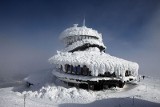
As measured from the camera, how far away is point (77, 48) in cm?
3603

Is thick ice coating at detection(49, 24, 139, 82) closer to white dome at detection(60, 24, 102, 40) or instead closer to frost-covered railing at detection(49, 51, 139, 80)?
frost-covered railing at detection(49, 51, 139, 80)

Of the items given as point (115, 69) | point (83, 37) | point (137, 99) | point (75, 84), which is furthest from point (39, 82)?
point (137, 99)

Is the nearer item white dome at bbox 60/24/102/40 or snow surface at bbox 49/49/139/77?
snow surface at bbox 49/49/139/77

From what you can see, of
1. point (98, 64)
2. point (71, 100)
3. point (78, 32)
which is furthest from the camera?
point (78, 32)

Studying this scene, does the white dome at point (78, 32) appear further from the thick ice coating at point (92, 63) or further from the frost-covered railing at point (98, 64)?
the frost-covered railing at point (98, 64)

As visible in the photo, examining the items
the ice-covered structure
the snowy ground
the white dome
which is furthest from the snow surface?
the white dome

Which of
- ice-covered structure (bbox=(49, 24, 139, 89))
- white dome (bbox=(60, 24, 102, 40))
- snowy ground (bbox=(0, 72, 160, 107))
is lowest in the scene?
snowy ground (bbox=(0, 72, 160, 107))

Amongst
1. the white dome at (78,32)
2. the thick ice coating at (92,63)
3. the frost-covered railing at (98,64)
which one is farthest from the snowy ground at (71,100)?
the white dome at (78,32)

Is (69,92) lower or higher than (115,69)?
lower

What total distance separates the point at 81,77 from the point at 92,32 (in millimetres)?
14705

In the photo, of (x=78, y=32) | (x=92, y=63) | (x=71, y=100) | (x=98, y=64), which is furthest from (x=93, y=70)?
(x=78, y=32)

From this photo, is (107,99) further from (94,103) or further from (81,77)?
(81,77)

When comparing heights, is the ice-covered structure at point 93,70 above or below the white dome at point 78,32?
below

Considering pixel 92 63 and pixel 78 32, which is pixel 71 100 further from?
pixel 78 32
